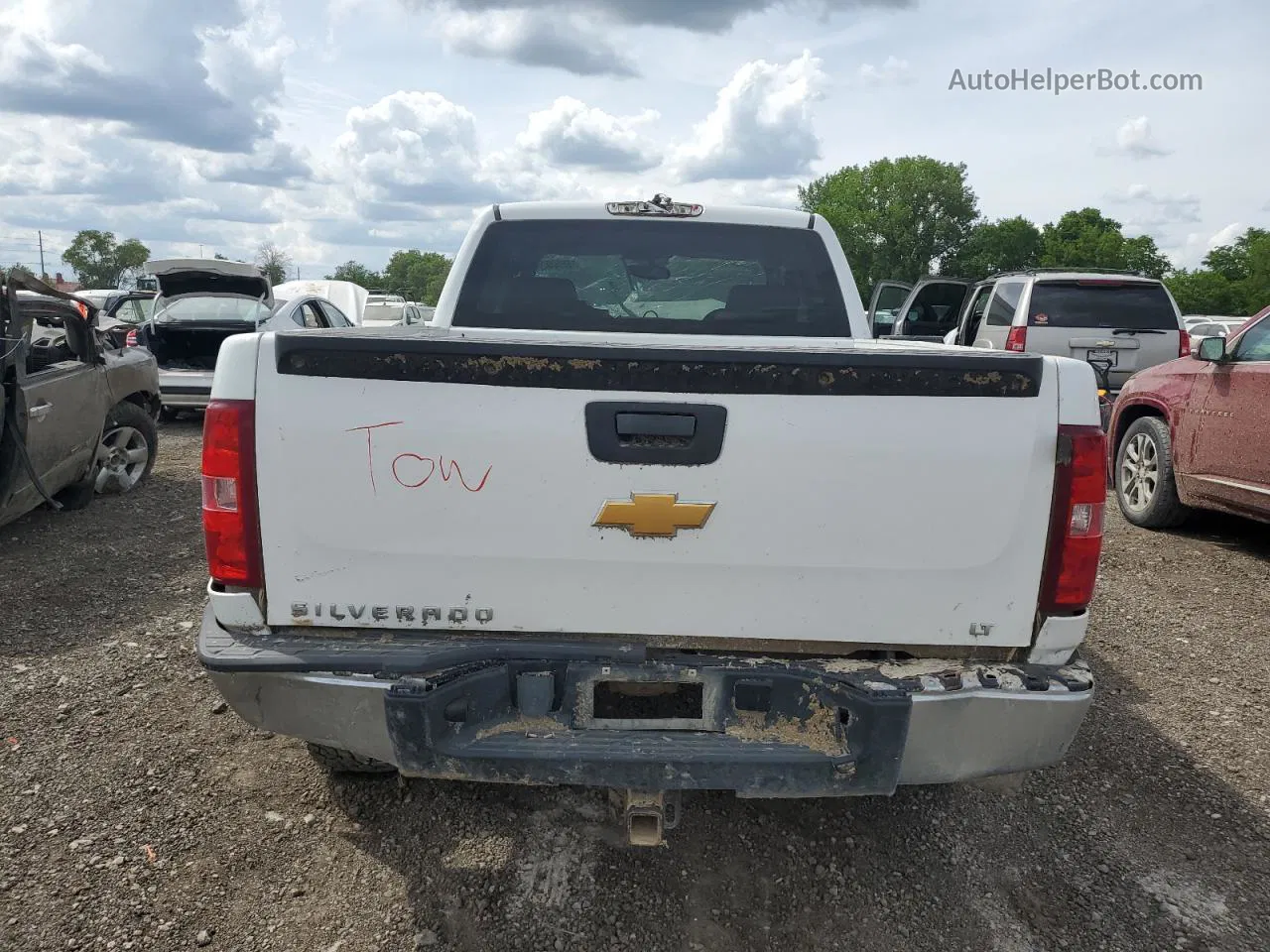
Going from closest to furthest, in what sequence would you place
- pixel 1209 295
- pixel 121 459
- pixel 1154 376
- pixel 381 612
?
pixel 381 612, pixel 1154 376, pixel 121 459, pixel 1209 295

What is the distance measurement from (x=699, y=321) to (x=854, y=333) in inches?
26.7

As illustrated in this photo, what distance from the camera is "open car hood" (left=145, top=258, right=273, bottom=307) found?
12.2 metres

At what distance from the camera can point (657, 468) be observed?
90.2 inches

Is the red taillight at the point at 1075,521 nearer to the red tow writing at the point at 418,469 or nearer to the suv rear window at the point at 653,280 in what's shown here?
the red tow writing at the point at 418,469

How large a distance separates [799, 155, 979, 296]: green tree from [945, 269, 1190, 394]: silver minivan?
6501cm

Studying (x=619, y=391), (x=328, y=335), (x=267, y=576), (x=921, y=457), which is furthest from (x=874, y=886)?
(x=328, y=335)

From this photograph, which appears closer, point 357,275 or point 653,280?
point 653,280

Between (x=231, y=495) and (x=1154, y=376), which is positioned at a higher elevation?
(x=231, y=495)

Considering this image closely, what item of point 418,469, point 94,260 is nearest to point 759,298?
point 418,469

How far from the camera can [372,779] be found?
10.8 feet

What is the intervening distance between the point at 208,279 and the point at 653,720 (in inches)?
475

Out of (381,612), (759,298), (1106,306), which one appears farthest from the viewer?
(1106,306)

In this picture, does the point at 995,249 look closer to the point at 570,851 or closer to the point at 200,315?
the point at 200,315

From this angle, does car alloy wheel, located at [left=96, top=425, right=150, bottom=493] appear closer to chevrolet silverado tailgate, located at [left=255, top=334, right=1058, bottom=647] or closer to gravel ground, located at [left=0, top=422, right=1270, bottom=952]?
gravel ground, located at [left=0, top=422, right=1270, bottom=952]
